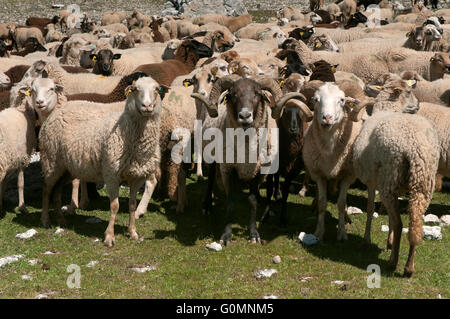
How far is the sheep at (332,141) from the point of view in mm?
7609

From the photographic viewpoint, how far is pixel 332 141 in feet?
25.8

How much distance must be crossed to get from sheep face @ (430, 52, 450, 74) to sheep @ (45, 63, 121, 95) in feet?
23.4

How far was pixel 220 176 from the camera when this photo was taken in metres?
9.06

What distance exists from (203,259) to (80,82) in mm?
6212

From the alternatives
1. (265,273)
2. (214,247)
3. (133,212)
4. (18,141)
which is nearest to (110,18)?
(18,141)

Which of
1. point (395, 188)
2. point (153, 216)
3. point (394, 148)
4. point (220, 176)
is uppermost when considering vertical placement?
point (394, 148)

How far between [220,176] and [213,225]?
75 centimetres

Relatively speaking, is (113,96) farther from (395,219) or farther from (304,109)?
(395,219)

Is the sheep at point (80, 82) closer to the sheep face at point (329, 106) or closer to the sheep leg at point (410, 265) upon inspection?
the sheep face at point (329, 106)

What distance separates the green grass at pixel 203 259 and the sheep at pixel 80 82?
337 centimetres

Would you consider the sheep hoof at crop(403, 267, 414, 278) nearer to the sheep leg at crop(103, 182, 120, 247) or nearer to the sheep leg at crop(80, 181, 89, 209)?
the sheep leg at crop(103, 182, 120, 247)

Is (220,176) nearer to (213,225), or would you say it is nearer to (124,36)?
(213,225)

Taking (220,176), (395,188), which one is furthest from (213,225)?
(395,188)

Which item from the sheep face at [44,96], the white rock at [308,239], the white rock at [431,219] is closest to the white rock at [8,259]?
the sheep face at [44,96]
